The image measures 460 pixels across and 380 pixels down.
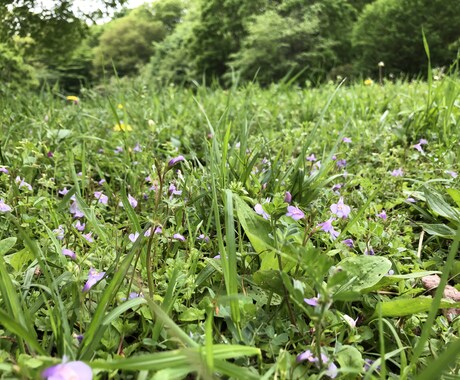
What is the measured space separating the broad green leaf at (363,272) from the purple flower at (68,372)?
19.8 inches

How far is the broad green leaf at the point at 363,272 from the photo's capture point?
83 cm

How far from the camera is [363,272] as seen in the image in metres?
0.88

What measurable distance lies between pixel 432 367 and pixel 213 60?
2123 cm

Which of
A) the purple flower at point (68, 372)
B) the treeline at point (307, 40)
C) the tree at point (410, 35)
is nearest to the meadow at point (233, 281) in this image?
the purple flower at point (68, 372)

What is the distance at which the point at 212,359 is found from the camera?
572 mm

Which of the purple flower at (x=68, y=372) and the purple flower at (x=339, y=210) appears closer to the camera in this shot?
the purple flower at (x=68, y=372)

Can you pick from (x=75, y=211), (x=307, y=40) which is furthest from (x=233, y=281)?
(x=307, y=40)

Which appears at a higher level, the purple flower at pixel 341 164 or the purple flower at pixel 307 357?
the purple flower at pixel 307 357

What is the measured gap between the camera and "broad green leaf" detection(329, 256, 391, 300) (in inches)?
32.9

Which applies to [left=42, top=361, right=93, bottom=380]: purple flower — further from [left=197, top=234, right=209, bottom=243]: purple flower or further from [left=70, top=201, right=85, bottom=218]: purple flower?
[left=70, top=201, right=85, bottom=218]: purple flower

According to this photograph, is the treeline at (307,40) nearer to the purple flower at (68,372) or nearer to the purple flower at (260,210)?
the purple flower at (260,210)

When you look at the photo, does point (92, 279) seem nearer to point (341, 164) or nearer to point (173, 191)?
point (173, 191)

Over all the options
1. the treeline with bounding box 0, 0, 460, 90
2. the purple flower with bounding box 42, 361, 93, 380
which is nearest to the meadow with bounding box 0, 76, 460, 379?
the purple flower with bounding box 42, 361, 93, 380

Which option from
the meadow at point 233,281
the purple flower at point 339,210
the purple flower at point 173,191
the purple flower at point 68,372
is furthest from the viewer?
the purple flower at point 173,191
